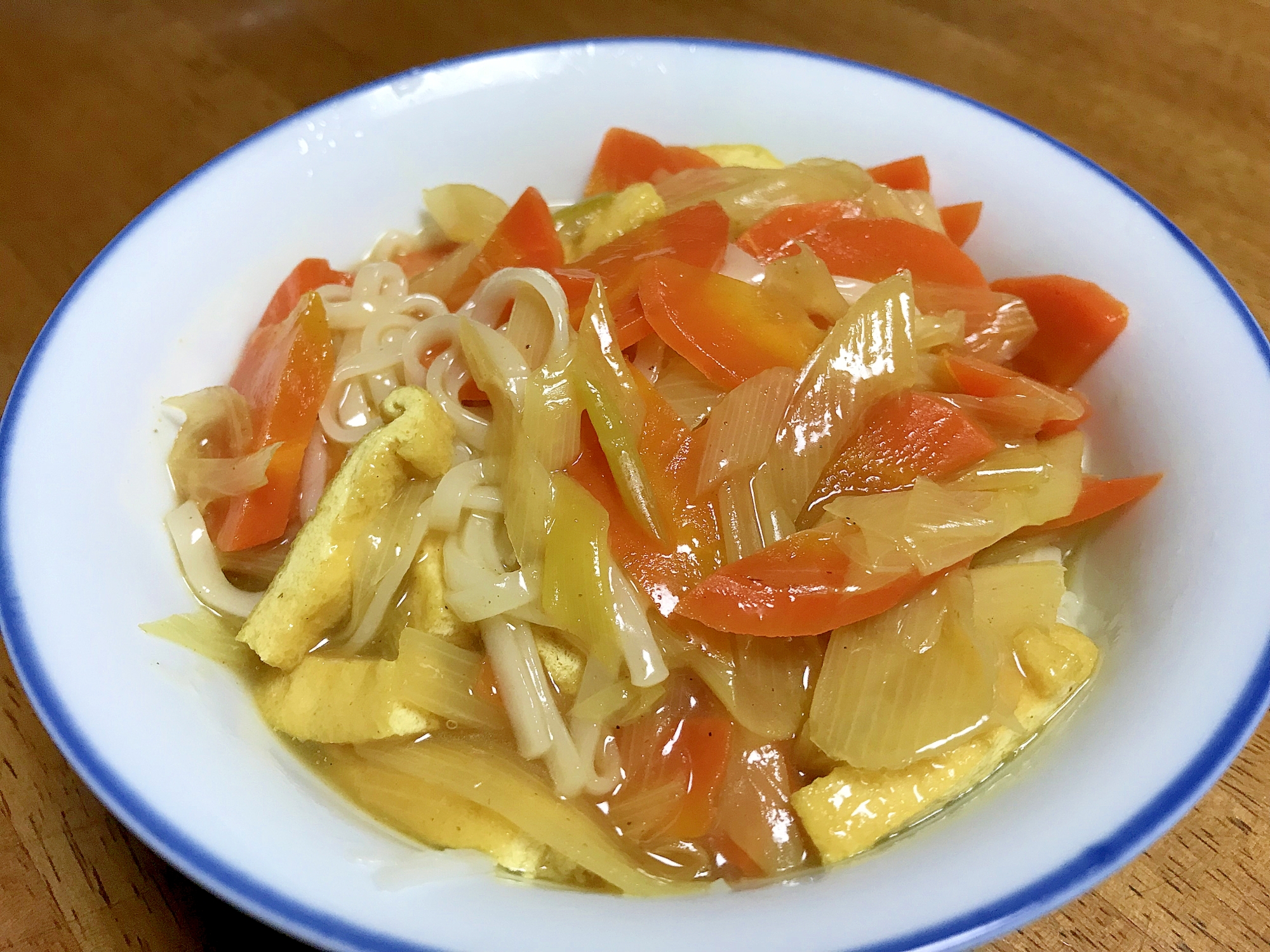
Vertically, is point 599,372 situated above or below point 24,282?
above

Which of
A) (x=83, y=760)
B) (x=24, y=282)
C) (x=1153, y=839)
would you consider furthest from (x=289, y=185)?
(x=1153, y=839)

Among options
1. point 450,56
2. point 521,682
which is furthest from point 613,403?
point 450,56

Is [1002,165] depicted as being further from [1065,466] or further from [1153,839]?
[1153,839]

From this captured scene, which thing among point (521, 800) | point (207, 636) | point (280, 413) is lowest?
point (207, 636)

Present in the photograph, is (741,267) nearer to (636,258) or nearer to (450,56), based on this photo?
(636,258)

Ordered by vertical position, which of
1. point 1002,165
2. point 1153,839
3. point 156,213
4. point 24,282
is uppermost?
point 1002,165

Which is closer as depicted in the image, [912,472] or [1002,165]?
[912,472]

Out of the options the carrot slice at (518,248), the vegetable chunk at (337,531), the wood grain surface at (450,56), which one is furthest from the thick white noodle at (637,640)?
the wood grain surface at (450,56)
